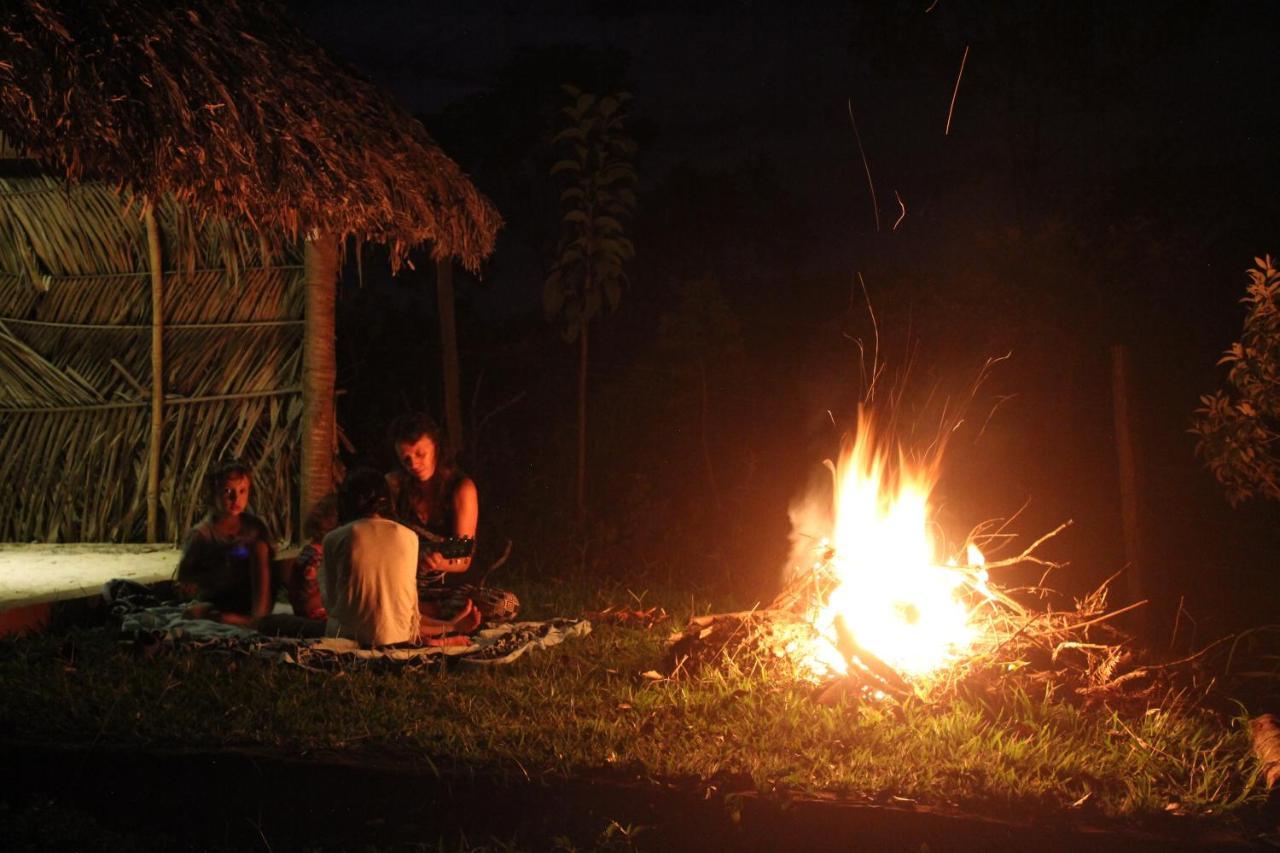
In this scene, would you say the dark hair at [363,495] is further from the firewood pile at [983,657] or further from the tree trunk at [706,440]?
the tree trunk at [706,440]

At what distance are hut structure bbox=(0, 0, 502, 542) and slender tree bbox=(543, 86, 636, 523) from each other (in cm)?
84

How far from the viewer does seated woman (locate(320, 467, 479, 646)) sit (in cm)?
500

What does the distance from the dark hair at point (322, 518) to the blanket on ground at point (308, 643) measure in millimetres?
881

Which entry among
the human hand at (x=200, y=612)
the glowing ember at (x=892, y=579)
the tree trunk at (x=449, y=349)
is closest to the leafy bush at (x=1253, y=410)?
the glowing ember at (x=892, y=579)

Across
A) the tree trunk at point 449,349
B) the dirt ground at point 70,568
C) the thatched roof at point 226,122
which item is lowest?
the dirt ground at point 70,568

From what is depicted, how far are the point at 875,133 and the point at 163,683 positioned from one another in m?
10.4

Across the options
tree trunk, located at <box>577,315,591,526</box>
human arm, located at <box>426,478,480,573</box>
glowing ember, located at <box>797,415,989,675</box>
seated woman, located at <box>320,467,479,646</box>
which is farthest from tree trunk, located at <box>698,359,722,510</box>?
seated woman, located at <box>320,467,479,646</box>

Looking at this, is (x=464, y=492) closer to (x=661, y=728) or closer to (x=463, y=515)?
(x=463, y=515)

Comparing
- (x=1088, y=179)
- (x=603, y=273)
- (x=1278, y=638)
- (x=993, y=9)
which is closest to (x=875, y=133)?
(x=993, y=9)

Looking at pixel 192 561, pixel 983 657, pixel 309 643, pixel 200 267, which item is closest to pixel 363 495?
pixel 309 643

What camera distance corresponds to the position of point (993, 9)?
12.4 metres

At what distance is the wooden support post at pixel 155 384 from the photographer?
306 inches

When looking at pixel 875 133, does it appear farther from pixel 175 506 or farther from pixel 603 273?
pixel 175 506

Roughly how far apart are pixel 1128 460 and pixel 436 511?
347 cm
